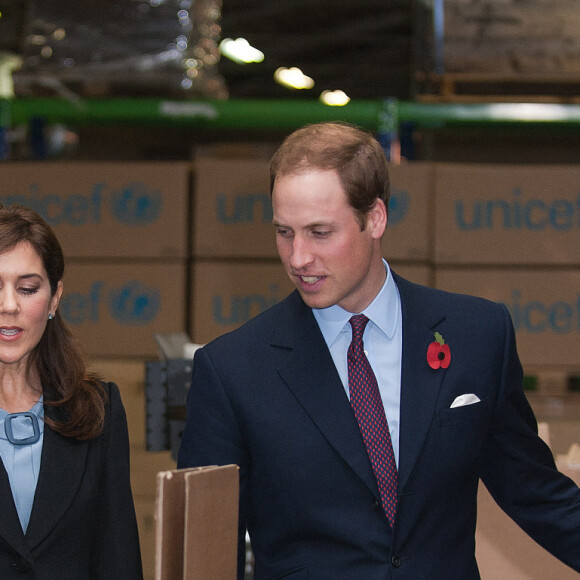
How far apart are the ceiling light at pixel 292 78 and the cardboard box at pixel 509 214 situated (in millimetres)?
1556

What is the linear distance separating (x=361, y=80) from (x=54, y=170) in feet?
5.82

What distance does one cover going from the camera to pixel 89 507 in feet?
5.23

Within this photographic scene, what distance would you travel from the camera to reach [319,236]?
1492 mm

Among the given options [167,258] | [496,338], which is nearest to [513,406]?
[496,338]

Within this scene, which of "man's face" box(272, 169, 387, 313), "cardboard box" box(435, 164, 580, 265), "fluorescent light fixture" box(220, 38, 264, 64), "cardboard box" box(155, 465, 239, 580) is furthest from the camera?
"fluorescent light fixture" box(220, 38, 264, 64)

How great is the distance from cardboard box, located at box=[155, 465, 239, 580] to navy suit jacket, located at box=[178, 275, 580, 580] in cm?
29

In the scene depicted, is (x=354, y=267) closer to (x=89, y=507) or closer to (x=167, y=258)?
(x=89, y=507)

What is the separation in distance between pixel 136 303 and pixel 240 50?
181 cm

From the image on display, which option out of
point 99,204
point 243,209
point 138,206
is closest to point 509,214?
point 243,209

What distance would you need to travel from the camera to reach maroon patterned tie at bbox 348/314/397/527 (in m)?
1.51

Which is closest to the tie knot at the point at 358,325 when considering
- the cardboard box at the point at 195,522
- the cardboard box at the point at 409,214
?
the cardboard box at the point at 195,522

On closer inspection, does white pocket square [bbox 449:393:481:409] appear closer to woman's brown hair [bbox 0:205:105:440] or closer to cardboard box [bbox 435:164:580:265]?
woman's brown hair [bbox 0:205:105:440]

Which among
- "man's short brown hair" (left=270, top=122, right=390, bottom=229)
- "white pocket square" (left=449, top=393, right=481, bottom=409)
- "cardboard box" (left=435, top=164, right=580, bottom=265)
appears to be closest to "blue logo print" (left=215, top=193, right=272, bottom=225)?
"cardboard box" (left=435, top=164, right=580, bottom=265)

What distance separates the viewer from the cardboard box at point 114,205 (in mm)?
3451
